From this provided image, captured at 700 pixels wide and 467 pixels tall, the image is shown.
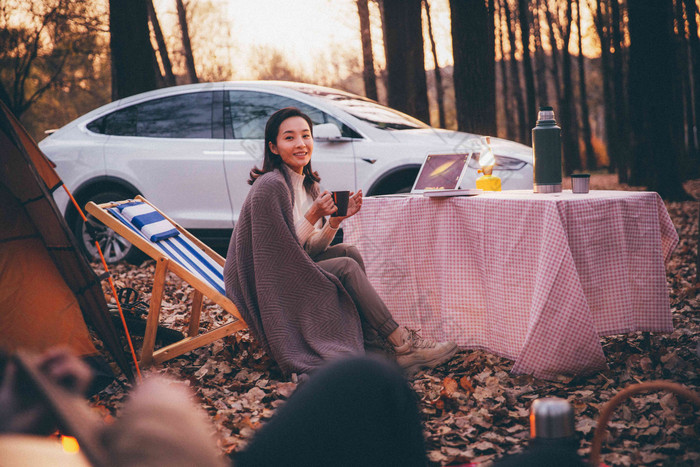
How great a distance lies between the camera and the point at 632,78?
1131 cm

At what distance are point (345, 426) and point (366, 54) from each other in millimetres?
15612

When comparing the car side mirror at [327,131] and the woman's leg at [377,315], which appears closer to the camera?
the woman's leg at [377,315]

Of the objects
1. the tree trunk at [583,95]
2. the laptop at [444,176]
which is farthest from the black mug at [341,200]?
the tree trunk at [583,95]

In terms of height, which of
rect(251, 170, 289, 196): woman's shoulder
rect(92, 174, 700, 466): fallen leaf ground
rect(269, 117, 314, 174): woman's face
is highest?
rect(269, 117, 314, 174): woman's face

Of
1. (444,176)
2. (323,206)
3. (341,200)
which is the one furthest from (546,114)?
(323,206)

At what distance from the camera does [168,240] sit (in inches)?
172

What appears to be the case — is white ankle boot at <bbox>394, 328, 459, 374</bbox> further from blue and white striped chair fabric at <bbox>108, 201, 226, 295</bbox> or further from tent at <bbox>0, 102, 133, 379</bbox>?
tent at <bbox>0, 102, 133, 379</bbox>

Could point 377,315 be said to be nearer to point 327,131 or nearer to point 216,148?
point 327,131

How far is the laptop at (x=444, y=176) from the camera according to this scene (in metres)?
3.88

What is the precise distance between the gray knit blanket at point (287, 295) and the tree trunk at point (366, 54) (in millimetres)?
12865

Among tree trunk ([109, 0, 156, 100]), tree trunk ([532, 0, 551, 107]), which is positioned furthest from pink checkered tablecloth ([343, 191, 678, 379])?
tree trunk ([532, 0, 551, 107])

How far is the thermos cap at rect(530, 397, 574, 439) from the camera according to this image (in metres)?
1.67

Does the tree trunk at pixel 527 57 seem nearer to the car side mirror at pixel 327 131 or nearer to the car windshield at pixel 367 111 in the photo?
the car windshield at pixel 367 111

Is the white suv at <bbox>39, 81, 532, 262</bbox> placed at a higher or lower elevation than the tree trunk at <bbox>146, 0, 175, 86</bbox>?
lower
